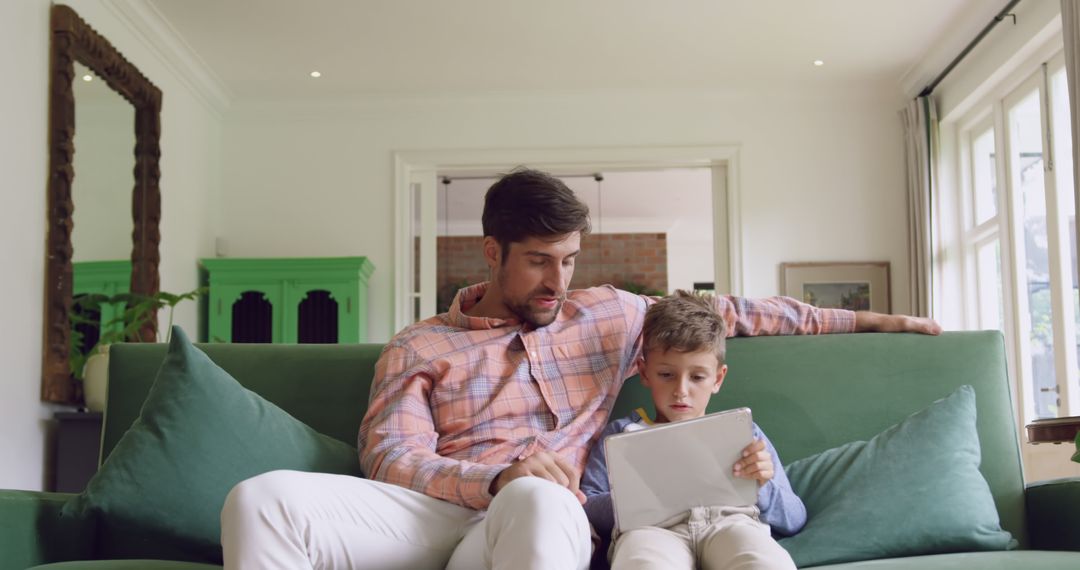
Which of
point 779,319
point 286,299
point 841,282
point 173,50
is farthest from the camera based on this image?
point 841,282

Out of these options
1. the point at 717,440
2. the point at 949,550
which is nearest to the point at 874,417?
the point at 949,550

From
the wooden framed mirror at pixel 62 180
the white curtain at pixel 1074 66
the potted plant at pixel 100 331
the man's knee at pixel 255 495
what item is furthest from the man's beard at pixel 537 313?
the wooden framed mirror at pixel 62 180

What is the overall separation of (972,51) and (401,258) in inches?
127

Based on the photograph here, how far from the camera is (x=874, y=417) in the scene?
7.04 feet

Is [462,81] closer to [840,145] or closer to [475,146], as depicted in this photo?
[475,146]

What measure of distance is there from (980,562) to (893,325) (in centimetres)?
62

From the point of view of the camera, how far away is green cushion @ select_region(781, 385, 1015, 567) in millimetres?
1883

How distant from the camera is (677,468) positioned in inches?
69.9

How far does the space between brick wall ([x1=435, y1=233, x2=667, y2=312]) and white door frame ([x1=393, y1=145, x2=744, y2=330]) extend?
4.17 meters

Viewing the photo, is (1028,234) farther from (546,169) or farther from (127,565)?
(127,565)

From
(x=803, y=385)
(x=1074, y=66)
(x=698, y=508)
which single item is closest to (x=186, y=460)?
(x=698, y=508)

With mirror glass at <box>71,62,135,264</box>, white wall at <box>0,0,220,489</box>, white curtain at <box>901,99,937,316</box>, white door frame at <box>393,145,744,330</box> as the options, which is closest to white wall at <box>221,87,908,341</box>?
white door frame at <box>393,145,744,330</box>

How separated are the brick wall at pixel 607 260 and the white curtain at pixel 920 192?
15.4 ft

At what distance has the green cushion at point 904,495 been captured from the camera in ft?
6.18
